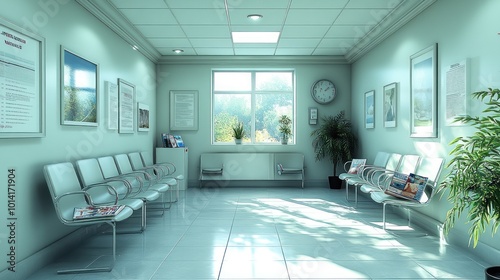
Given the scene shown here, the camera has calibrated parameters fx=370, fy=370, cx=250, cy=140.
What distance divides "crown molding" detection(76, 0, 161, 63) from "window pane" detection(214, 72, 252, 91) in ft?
5.20

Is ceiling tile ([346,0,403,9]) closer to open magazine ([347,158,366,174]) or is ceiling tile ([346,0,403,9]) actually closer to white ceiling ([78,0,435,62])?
white ceiling ([78,0,435,62])

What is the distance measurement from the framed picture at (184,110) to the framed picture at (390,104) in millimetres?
3786

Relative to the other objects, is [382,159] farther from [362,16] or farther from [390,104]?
[362,16]

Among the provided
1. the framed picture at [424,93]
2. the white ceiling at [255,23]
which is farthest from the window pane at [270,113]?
the framed picture at [424,93]

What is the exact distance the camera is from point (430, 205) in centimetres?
430

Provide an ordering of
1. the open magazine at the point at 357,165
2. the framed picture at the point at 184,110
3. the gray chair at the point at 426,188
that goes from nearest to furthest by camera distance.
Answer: the gray chair at the point at 426,188 → the open magazine at the point at 357,165 → the framed picture at the point at 184,110

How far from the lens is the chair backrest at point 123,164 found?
474 centimetres

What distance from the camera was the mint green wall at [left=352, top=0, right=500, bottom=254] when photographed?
3.24m

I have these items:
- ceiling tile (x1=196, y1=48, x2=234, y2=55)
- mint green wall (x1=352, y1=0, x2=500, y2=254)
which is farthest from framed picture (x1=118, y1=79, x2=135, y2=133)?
mint green wall (x1=352, y1=0, x2=500, y2=254)

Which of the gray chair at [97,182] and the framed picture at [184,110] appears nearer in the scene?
the gray chair at [97,182]

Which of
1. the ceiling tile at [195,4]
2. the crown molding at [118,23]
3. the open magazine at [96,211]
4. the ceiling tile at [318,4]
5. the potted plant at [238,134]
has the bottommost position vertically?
the open magazine at [96,211]

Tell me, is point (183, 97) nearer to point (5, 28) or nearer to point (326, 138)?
point (326, 138)

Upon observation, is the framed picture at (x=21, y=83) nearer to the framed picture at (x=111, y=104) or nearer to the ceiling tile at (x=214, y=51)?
the framed picture at (x=111, y=104)

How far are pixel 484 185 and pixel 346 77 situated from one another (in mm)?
5843
